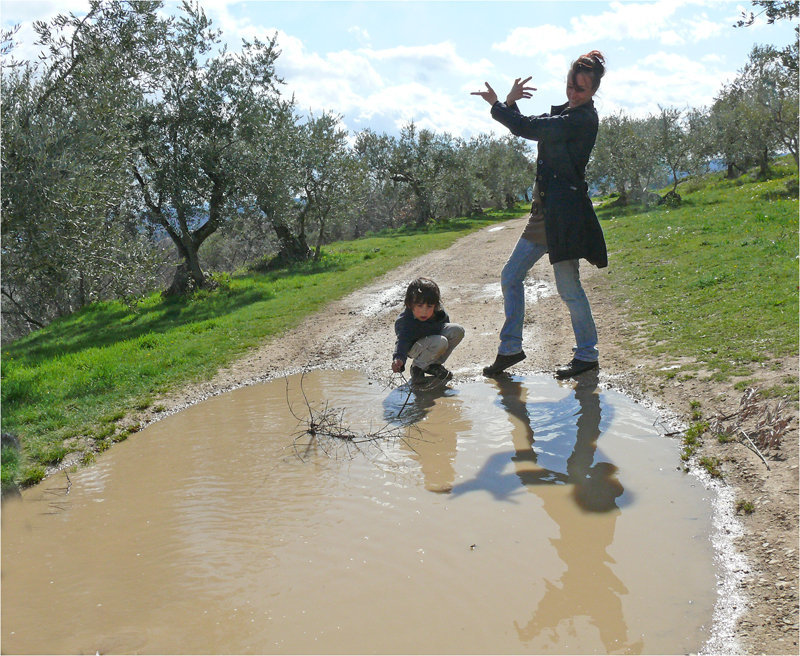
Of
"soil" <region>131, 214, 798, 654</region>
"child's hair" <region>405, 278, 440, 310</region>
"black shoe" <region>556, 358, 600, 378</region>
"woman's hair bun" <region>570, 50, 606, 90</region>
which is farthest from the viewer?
"child's hair" <region>405, 278, 440, 310</region>

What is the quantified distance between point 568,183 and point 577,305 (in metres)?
1.22

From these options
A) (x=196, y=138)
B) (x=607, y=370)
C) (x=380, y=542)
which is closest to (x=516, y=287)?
(x=607, y=370)

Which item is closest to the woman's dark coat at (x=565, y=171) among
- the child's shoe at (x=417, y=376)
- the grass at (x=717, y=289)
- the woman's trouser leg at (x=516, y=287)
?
the woman's trouser leg at (x=516, y=287)

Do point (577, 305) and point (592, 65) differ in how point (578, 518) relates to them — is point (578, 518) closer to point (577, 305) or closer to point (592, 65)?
point (577, 305)

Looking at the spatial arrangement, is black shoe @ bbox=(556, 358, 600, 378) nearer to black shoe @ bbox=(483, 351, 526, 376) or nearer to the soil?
the soil

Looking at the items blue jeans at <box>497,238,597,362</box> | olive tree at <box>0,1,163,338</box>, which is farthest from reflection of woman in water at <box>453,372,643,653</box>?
olive tree at <box>0,1,163,338</box>

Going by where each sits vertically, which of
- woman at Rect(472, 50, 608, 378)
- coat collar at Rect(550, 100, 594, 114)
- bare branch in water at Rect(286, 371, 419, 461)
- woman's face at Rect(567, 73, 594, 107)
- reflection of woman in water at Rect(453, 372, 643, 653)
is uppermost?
woman's face at Rect(567, 73, 594, 107)

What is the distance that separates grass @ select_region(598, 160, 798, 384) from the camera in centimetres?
637

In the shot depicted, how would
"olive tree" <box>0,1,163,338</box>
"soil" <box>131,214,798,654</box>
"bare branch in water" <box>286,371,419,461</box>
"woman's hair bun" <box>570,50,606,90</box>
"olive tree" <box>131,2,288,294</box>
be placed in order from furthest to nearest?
"olive tree" <box>131,2,288,294</box>
"olive tree" <box>0,1,163,338</box>
"woman's hair bun" <box>570,50,606,90</box>
"bare branch in water" <box>286,371,419,461</box>
"soil" <box>131,214,798,654</box>

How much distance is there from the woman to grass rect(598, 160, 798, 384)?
3.94 ft

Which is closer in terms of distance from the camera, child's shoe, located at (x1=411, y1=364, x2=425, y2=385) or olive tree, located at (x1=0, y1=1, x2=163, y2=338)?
child's shoe, located at (x1=411, y1=364, x2=425, y2=385)

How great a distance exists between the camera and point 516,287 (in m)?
6.55

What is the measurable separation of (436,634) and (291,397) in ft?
14.2

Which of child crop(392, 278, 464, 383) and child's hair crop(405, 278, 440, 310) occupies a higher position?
child's hair crop(405, 278, 440, 310)
